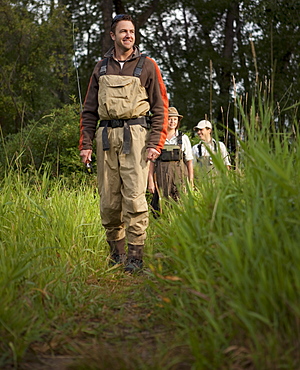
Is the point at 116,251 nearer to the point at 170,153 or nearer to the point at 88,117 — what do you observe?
the point at 88,117

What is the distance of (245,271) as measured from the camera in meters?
2.77

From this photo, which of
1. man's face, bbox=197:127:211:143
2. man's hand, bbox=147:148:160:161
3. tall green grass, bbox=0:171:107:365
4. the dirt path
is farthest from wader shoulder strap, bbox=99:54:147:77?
man's face, bbox=197:127:211:143

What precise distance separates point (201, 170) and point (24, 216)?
6.05 feet

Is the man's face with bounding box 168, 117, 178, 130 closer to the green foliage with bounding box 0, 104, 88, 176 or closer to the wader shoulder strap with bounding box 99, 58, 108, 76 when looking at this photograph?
the wader shoulder strap with bounding box 99, 58, 108, 76

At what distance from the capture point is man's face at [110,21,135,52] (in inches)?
196

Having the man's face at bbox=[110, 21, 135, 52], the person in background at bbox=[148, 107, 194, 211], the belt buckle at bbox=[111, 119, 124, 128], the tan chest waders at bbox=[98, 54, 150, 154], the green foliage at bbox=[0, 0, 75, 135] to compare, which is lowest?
the person in background at bbox=[148, 107, 194, 211]

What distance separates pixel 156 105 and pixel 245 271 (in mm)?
2631

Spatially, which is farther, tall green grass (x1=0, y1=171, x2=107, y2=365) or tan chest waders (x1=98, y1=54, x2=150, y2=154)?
tan chest waders (x1=98, y1=54, x2=150, y2=154)

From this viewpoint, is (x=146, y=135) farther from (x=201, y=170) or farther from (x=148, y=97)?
(x=201, y=170)

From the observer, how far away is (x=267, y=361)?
2.45m

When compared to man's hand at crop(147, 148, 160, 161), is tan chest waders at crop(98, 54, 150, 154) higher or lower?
higher

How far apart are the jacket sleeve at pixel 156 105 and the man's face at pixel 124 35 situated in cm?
24

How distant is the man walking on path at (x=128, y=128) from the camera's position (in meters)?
4.92

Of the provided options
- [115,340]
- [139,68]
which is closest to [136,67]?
[139,68]
